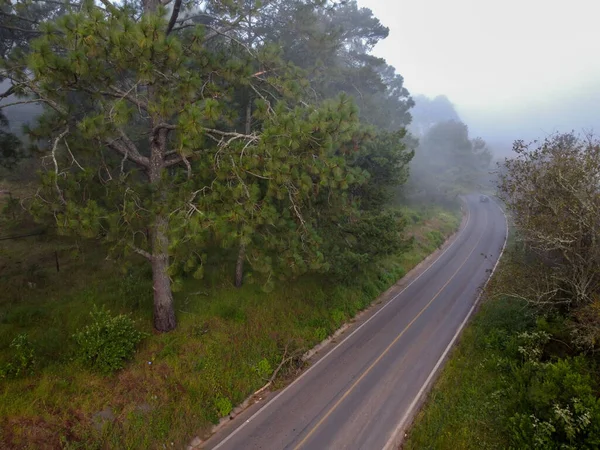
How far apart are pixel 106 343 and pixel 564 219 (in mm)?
15904

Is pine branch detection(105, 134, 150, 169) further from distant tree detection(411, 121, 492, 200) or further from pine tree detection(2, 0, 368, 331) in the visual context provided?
distant tree detection(411, 121, 492, 200)

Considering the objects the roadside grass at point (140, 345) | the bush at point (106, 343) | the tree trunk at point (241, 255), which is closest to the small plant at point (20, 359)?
the roadside grass at point (140, 345)

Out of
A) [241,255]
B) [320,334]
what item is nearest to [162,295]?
[241,255]

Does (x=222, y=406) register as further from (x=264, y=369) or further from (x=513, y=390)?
(x=513, y=390)

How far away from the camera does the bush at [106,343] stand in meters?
10.2

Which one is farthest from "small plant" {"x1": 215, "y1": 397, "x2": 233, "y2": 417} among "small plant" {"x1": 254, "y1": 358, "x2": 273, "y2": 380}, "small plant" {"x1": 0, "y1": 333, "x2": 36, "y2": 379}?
"small plant" {"x1": 0, "y1": 333, "x2": 36, "y2": 379}

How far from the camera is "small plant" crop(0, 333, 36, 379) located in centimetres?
917

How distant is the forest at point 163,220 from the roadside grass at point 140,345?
0.05 m

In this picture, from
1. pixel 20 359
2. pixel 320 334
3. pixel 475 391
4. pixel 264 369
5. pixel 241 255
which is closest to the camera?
pixel 20 359

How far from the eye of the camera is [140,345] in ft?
37.3

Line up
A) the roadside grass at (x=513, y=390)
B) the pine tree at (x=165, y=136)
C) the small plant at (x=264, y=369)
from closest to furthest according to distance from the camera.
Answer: the pine tree at (x=165, y=136), the roadside grass at (x=513, y=390), the small plant at (x=264, y=369)

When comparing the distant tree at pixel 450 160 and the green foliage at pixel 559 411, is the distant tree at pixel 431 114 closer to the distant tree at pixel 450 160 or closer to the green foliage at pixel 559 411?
the distant tree at pixel 450 160

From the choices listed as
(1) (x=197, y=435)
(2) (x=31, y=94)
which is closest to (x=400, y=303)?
(1) (x=197, y=435)

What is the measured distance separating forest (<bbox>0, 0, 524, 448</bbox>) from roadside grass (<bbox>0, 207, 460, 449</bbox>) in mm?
53
